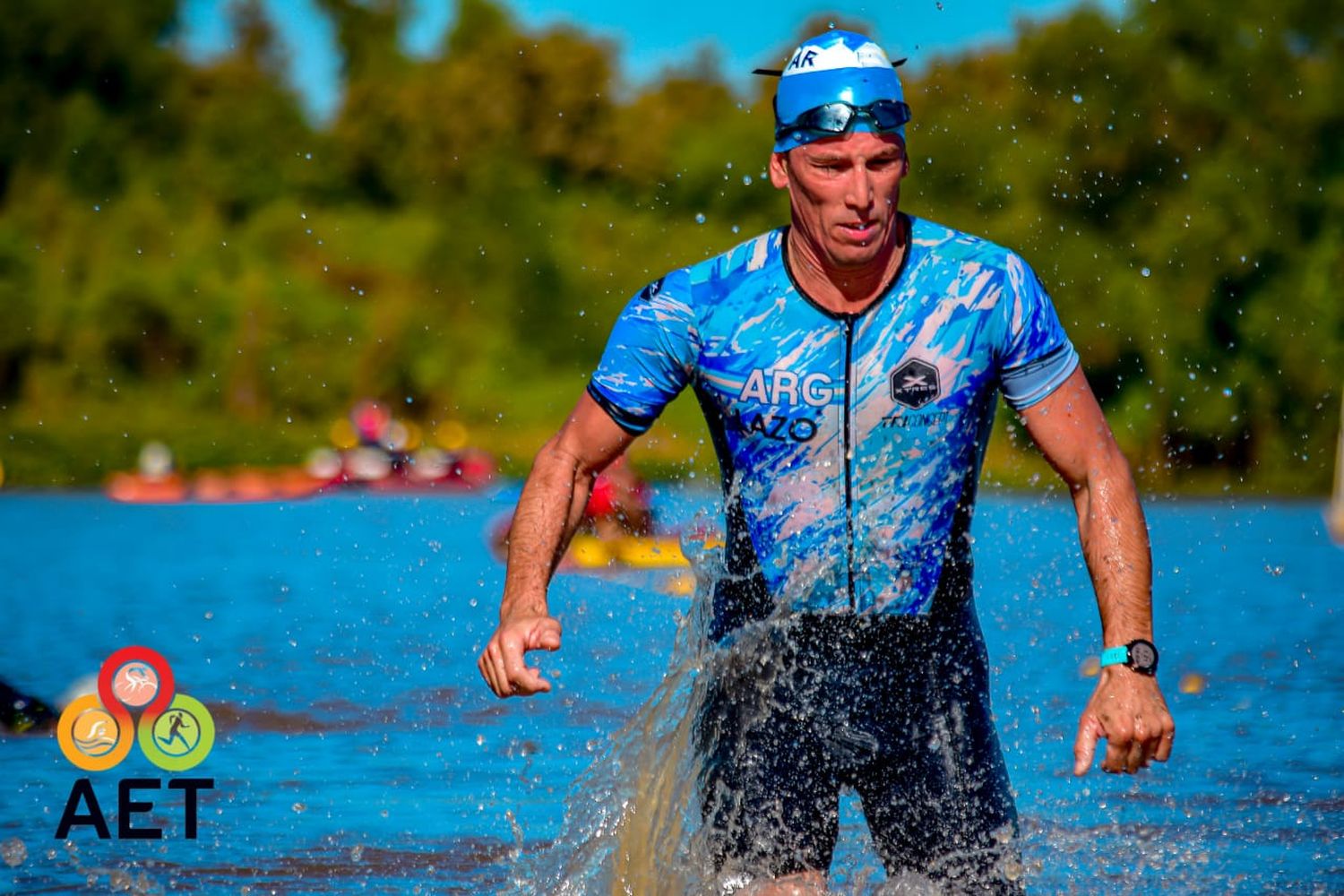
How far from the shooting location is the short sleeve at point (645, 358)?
4.14 meters

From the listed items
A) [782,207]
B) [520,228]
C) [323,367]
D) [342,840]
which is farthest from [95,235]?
[342,840]

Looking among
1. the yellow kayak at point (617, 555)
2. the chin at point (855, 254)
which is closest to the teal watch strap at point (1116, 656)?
the chin at point (855, 254)

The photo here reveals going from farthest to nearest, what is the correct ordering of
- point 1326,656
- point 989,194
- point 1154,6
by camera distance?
1. point 989,194
2. point 1154,6
3. point 1326,656

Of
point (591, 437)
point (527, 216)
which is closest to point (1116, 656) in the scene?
point (591, 437)

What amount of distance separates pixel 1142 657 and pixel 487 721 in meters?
5.22

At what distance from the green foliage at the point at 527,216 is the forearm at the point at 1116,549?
1295 cm

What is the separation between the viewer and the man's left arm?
3658 millimetres

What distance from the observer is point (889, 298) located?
4105mm

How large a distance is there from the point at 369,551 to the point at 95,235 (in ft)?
82.1

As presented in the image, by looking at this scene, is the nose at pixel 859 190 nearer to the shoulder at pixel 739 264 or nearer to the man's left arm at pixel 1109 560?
the shoulder at pixel 739 264

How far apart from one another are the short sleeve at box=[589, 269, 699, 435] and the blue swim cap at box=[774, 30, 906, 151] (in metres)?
A: 0.42

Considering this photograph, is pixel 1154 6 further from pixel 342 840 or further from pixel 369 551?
pixel 342 840

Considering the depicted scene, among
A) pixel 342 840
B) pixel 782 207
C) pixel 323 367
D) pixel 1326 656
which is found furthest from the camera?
pixel 323 367

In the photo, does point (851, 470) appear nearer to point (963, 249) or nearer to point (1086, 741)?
point (963, 249)
